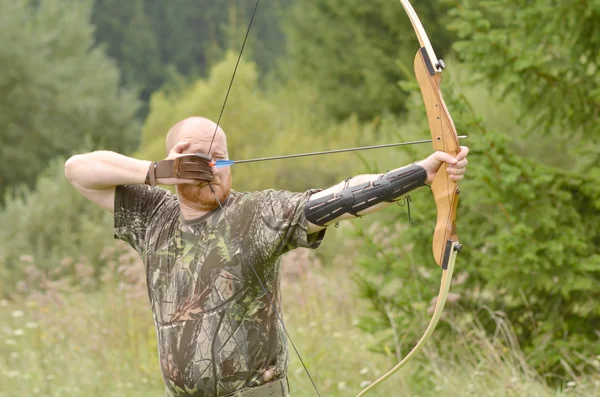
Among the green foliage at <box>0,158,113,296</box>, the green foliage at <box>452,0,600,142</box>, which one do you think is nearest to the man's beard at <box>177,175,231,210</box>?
the green foliage at <box>452,0,600,142</box>

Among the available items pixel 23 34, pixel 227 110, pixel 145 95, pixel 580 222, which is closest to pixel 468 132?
pixel 580 222

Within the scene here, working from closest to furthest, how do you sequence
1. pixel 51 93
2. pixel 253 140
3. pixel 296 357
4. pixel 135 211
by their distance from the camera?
pixel 135 211 → pixel 296 357 → pixel 253 140 → pixel 51 93

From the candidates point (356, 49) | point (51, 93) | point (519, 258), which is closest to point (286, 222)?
point (519, 258)

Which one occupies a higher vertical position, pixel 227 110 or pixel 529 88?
pixel 227 110

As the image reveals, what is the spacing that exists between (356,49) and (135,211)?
15.2m

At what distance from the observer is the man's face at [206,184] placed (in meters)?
2.68

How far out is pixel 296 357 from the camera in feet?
19.0

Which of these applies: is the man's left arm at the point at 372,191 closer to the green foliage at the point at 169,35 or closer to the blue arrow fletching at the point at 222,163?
the blue arrow fletching at the point at 222,163

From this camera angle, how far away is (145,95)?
120 feet

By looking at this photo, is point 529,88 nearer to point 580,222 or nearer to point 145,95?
point 580,222

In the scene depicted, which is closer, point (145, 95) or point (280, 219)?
point (280, 219)

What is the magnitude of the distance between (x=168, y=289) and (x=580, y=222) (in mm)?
2611

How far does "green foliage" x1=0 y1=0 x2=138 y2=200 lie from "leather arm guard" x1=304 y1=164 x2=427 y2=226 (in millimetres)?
16758

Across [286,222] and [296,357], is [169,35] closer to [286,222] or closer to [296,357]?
[296,357]
